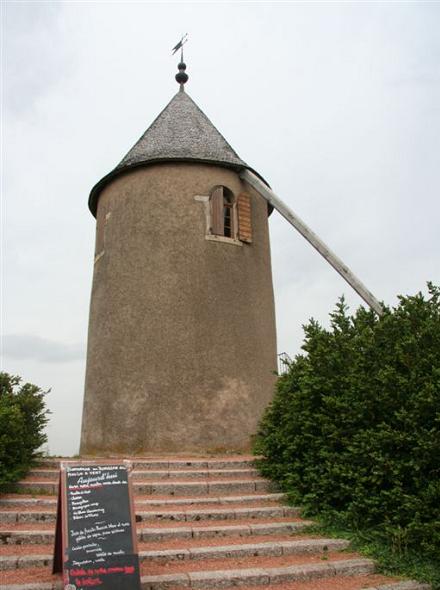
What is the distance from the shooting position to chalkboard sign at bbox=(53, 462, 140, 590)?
462cm

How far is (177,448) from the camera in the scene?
1067 centimetres

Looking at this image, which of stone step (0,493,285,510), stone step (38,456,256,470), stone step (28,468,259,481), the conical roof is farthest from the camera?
the conical roof

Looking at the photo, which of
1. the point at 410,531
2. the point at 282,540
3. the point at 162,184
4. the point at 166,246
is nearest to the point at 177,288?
the point at 166,246

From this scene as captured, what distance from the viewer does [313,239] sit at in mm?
12227

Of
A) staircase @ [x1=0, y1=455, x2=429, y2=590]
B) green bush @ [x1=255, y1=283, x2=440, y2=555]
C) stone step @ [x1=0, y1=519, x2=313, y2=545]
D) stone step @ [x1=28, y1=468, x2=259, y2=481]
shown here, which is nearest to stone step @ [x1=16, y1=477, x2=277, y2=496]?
staircase @ [x1=0, y1=455, x2=429, y2=590]

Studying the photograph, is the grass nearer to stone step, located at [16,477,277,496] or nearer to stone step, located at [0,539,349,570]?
stone step, located at [0,539,349,570]

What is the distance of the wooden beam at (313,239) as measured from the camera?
1152 cm

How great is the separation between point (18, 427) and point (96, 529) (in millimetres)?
3179

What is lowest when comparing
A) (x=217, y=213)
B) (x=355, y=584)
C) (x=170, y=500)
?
(x=355, y=584)

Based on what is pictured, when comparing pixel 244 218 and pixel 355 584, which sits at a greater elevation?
pixel 244 218

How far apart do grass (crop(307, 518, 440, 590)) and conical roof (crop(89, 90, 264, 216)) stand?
8.81 m

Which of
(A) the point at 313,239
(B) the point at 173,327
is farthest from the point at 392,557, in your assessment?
(A) the point at 313,239

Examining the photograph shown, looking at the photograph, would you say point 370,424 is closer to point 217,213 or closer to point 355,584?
point 355,584

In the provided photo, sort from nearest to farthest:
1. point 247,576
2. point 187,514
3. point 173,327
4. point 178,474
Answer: point 247,576, point 187,514, point 178,474, point 173,327
